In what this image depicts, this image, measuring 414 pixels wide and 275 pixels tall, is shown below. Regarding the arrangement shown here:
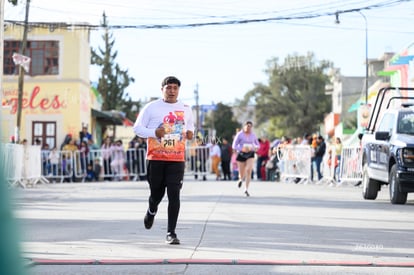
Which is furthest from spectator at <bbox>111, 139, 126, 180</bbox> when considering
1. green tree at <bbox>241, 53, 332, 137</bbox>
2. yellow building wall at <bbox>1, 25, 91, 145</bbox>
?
green tree at <bbox>241, 53, 332, 137</bbox>

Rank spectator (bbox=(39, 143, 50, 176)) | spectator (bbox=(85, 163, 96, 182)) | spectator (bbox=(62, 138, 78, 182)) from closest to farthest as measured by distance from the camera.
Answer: spectator (bbox=(39, 143, 50, 176)), spectator (bbox=(62, 138, 78, 182)), spectator (bbox=(85, 163, 96, 182))

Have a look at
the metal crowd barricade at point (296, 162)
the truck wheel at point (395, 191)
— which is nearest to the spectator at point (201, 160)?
the metal crowd barricade at point (296, 162)

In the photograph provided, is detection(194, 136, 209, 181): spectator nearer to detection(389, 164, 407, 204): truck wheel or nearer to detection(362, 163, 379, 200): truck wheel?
detection(362, 163, 379, 200): truck wheel

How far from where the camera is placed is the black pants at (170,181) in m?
8.26

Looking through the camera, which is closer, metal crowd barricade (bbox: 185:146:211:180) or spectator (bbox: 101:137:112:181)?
spectator (bbox: 101:137:112:181)

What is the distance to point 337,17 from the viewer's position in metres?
24.8

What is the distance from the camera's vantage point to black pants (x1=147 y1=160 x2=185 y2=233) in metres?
8.26

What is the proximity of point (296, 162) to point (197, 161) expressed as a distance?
15.7ft

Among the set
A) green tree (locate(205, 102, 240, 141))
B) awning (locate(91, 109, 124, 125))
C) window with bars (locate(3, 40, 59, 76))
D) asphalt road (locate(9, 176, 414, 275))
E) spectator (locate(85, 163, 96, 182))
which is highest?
window with bars (locate(3, 40, 59, 76))

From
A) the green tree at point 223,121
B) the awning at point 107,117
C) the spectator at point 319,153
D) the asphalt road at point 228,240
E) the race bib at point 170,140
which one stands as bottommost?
the asphalt road at point 228,240

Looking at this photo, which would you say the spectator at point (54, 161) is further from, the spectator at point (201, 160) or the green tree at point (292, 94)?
the green tree at point (292, 94)

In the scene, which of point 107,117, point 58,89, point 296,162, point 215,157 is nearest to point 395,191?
point 296,162

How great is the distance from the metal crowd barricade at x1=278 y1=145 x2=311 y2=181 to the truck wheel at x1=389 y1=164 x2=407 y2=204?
13.8m

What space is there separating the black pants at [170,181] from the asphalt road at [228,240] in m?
0.34
